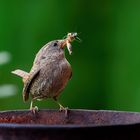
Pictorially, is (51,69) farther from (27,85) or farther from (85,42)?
(85,42)

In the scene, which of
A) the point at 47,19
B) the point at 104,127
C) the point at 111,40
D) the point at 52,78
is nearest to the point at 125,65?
the point at 111,40

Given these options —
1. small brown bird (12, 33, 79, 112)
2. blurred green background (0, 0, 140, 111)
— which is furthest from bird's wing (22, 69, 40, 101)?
blurred green background (0, 0, 140, 111)

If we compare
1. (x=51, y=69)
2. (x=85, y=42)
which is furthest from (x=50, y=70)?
(x=85, y=42)

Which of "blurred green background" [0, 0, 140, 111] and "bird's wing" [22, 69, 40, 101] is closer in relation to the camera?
"bird's wing" [22, 69, 40, 101]

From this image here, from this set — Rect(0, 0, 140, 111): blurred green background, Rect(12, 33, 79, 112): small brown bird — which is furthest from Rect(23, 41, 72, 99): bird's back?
Rect(0, 0, 140, 111): blurred green background

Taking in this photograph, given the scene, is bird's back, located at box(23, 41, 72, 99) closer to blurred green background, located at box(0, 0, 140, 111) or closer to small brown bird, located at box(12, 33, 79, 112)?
small brown bird, located at box(12, 33, 79, 112)

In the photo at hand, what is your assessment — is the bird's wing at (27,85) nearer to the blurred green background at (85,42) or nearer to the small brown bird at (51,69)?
the small brown bird at (51,69)
